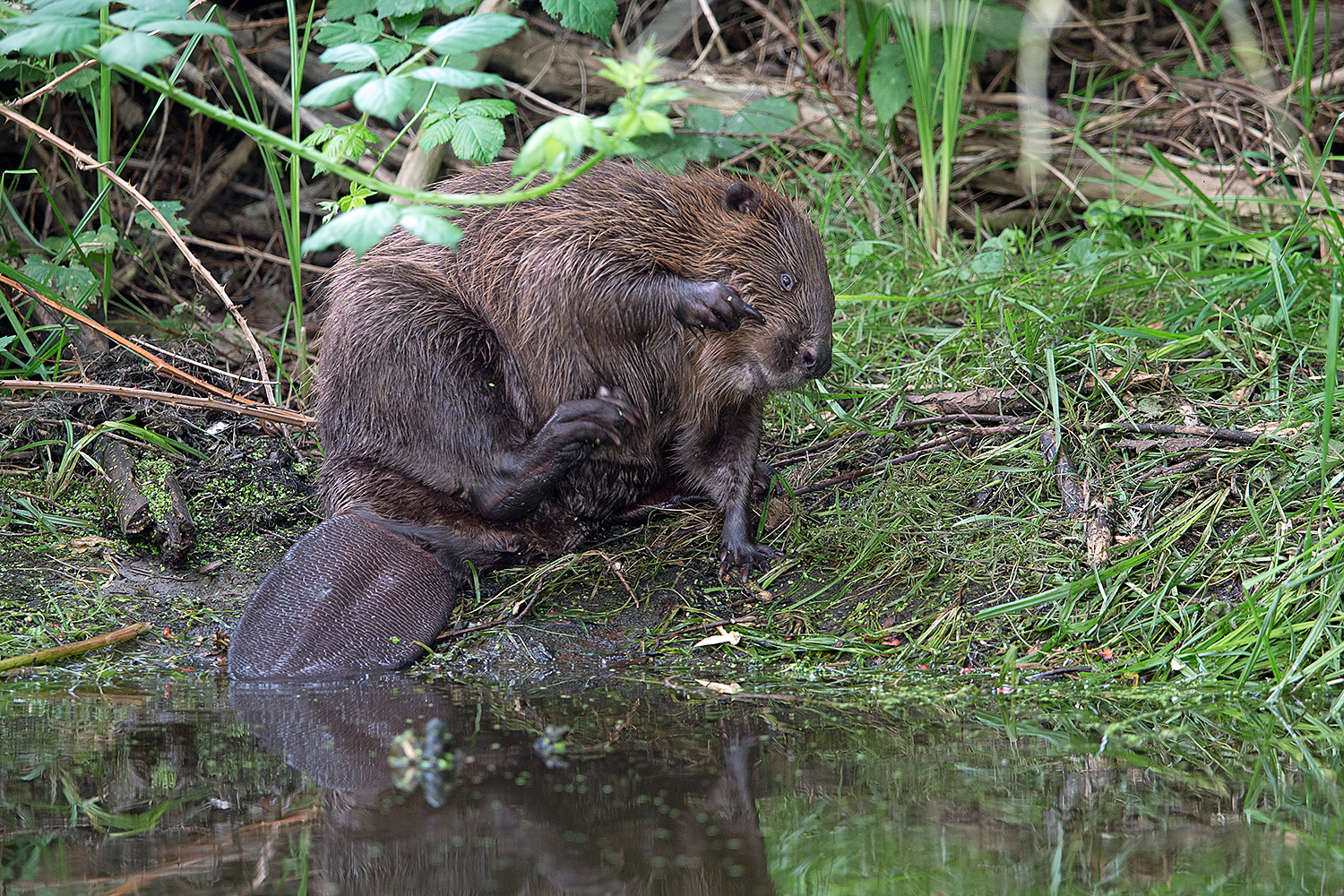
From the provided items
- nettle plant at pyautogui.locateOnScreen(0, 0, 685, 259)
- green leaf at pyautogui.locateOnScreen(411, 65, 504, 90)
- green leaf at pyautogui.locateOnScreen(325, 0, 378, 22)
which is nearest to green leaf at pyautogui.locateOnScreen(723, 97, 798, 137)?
green leaf at pyautogui.locateOnScreen(325, 0, 378, 22)

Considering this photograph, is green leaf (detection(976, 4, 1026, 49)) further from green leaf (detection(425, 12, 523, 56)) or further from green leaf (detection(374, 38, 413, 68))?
green leaf (detection(425, 12, 523, 56))

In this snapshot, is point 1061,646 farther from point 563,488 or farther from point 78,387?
point 78,387

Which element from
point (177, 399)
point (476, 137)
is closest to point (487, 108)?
point (476, 137)

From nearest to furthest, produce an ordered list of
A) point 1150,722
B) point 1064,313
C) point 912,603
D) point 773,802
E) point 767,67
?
point 773,802
point 1150,722
point 912,603
point 1064,313
point 767,67

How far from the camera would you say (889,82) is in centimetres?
429

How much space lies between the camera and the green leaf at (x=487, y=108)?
9.16 feet

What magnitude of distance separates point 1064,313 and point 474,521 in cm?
171

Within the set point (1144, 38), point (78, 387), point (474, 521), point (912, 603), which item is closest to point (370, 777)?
point (474, 521)

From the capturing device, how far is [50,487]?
3.29 metres

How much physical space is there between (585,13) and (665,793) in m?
2.29

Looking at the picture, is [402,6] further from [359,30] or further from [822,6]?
[822,6]

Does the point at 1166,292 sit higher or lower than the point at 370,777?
lower

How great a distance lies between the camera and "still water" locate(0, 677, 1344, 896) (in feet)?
4.81

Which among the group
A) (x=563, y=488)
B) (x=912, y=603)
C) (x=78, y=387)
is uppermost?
(x=78, y=387)
